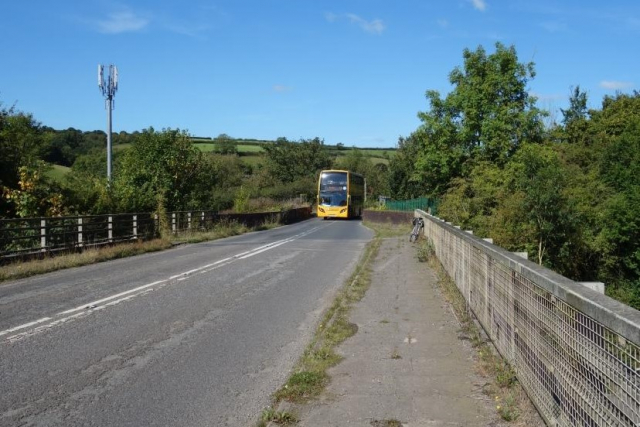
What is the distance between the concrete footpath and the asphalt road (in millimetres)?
693

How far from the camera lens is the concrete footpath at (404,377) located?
492 centimetres

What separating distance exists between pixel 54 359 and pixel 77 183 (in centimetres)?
2045

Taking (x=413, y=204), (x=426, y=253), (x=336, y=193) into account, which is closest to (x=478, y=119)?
(x=413, y=204)

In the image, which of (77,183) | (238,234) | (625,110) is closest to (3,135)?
(77,183)

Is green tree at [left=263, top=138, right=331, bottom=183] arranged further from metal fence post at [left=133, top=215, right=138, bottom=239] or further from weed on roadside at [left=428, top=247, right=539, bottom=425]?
weed on roadside at [left=428, top=247, right=539, bottom=425]

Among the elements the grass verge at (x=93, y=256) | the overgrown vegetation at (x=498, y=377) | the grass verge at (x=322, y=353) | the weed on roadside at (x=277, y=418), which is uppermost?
the overgrown vegetation at (x=498, y=377)

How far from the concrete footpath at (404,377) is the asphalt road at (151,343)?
2.28ft

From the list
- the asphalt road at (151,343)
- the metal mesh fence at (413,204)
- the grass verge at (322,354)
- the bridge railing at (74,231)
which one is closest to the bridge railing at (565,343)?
the grass verge at (322,354)

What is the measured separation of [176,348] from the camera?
24.5 feet

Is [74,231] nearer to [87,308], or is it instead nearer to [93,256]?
[93,256]

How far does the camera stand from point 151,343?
25.2ft

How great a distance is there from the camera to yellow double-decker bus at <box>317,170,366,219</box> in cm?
5794

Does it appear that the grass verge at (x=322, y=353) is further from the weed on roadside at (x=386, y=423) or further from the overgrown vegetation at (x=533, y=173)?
the overgrown vegetation at (x=533, y=173)

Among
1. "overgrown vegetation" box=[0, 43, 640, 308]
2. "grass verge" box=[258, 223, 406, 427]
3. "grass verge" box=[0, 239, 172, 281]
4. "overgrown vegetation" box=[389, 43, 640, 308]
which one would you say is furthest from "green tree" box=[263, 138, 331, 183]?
"grass verge" box=[258, 223, 406, 427]
